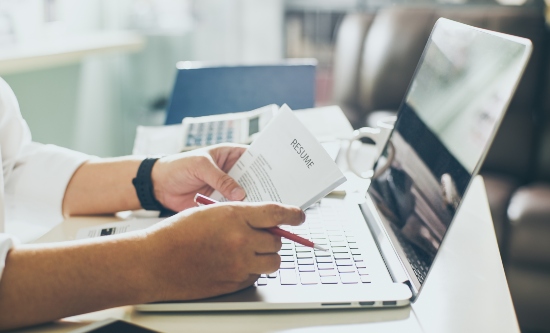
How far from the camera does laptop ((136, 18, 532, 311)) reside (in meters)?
0.58

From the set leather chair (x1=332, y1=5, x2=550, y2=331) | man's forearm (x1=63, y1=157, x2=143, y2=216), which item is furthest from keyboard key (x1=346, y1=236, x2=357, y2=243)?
leather chair (x1=332, y1=5, x2=550, y2=331)

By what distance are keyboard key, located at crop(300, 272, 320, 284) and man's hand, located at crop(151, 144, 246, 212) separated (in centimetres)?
Result: 20

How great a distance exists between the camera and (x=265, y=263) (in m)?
0.58

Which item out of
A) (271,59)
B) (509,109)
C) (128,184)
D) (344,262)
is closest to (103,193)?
(128,184)

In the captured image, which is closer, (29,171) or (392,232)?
(392,232)

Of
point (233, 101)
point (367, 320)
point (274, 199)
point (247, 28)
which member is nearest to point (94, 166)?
point (274, 199)

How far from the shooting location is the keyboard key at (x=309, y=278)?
626 mm

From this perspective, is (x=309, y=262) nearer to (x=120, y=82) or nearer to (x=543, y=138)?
(x=543, y=138)

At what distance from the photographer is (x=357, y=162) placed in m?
1.20

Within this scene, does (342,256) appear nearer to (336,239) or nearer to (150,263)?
(336,239)

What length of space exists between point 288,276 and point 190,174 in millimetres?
259

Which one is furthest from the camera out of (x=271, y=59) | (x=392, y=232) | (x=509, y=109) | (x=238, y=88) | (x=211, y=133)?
(x=271, y=59)

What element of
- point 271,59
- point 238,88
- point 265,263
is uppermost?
point 265,263

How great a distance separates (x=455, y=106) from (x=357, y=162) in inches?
20.3
